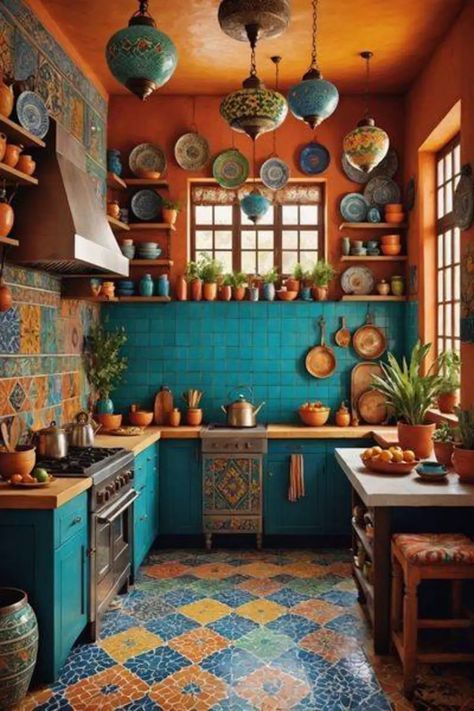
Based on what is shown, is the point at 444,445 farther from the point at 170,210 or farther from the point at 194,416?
the point at 170,210

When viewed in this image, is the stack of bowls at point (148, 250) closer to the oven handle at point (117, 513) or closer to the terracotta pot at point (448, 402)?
the oven handle at point (117, 513)

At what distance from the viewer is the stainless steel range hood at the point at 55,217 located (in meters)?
3.98

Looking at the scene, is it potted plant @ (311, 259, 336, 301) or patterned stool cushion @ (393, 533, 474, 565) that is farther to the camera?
potted plant @ (311, 259, 336, 301)

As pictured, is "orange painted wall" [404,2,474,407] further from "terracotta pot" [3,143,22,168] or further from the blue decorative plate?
"terracotta pot" [3,143,22,168]

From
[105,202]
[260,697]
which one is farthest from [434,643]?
[105,202]

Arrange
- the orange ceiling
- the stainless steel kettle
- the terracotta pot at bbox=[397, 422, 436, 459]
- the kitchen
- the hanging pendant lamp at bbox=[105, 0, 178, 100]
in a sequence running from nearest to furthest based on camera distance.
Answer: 1. the hanging pendant lamp at bbox=[105, 0, 178, 100]
2. the kitchen
3. the terracotta pot at bbox=[397, 422, 436, 459]
4. the orange ceiling
5. the stainless steel kettle

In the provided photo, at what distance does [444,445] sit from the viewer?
4.03m

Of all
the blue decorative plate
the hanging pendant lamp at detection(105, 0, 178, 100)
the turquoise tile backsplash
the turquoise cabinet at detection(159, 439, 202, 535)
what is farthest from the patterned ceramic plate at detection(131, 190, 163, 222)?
the hanging pendant lamp at detection(105, 0, 178, 100)

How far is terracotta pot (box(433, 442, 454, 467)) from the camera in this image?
4.01 metres

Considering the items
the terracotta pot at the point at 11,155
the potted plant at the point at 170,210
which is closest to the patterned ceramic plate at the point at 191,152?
the potted plant at the point at 170,210

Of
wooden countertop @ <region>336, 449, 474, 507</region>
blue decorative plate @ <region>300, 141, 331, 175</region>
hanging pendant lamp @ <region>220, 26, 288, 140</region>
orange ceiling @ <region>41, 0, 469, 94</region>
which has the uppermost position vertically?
orange ceiling @ <region>41, 0, 469, 94</region>

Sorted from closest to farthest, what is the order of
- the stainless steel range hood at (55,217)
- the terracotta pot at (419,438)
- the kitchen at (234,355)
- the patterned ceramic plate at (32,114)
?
the kitchen at (234,355)
the patterned ceramic plate at (32,114)
the stainless steel range hood at (55,217)
the terracotta pot at (419,438)

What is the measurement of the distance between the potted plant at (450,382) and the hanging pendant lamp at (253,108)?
2328 millimetres

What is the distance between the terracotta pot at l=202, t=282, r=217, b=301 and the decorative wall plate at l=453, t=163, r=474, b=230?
2.32m
